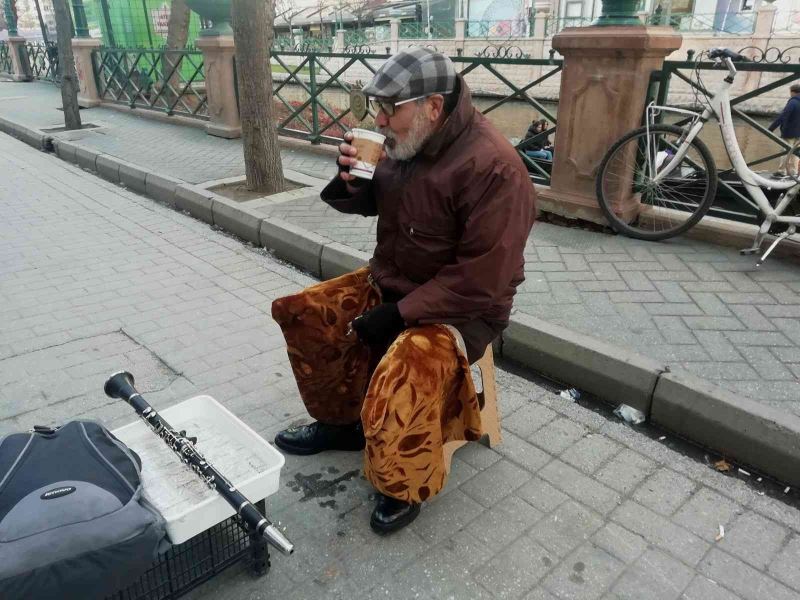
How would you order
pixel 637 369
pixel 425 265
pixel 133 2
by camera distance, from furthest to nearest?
pixel 133 2 → pixel 637 369 → pixel 425 265

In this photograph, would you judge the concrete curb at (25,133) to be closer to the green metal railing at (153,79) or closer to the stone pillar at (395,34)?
the green metal railing at (153,79)

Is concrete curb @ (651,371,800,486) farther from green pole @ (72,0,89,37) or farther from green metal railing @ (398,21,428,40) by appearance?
green metal railing @ (398,21,428,40)

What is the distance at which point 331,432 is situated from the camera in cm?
292

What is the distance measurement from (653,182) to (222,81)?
724 cm

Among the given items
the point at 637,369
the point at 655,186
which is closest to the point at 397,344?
the point at 637,369

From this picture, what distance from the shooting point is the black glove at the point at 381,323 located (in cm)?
242

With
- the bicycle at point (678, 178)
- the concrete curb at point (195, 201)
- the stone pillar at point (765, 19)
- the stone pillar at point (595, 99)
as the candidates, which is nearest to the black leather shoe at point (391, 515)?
the bicycle at point (678, 178)

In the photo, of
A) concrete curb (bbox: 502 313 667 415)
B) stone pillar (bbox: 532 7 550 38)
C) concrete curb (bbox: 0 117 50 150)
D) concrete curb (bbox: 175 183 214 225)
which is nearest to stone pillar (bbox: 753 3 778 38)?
stone pillar (bbox: 532 7 550 38)

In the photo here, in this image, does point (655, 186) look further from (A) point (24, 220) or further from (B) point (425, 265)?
(A) point (24, 220)

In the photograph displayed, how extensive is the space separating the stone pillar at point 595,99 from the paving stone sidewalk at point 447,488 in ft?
8.29

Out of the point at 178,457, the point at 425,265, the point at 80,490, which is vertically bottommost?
the point at 178,457

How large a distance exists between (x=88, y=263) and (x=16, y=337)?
55.4 inches

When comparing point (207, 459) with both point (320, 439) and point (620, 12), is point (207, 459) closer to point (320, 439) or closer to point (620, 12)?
point (320, 439)

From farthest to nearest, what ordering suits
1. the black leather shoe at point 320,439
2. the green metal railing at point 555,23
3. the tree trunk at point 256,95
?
the green metal railing at point 555,23
the tree trunk at point 256,95
the black leather shoe at point 320,439
